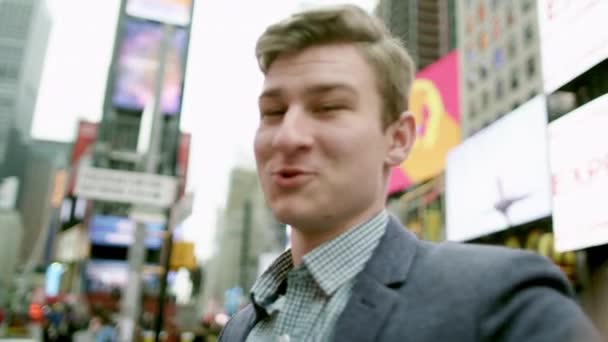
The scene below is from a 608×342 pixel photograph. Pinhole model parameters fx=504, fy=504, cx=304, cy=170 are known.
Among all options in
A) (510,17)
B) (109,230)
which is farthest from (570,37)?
(109,230)

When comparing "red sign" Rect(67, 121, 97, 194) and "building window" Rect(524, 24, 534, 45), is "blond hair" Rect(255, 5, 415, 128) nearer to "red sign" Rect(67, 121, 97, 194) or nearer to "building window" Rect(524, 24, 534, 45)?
"building window" Rect(524, 24, 534, 45)

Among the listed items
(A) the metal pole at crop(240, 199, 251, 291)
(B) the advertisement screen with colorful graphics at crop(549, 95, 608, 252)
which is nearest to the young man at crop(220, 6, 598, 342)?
(B) the advertisement screen with colorful graphics at crop(549, 95, 608, 252)

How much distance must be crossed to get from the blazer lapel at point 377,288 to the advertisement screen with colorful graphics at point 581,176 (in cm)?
561

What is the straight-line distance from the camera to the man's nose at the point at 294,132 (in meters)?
1.30

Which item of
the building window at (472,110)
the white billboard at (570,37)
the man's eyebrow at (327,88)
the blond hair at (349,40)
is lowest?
the man's eyebrow at (327,88)

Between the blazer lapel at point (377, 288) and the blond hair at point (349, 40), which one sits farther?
the blond hair at point (349, 40)

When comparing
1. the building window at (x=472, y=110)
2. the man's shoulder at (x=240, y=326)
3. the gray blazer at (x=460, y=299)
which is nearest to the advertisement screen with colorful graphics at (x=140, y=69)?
the building window at (x=472, y=110)

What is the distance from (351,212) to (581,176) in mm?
6225

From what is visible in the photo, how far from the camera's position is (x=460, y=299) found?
1.08 meters

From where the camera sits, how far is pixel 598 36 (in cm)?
627

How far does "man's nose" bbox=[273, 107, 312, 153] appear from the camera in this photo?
4.28 feet

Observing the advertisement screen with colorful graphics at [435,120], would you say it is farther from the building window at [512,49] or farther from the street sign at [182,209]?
the building window at [512,49]

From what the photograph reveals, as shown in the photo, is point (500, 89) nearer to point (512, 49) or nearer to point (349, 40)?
point (512, 49)

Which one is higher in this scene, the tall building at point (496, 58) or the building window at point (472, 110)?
the tall building at point (496, 58)
